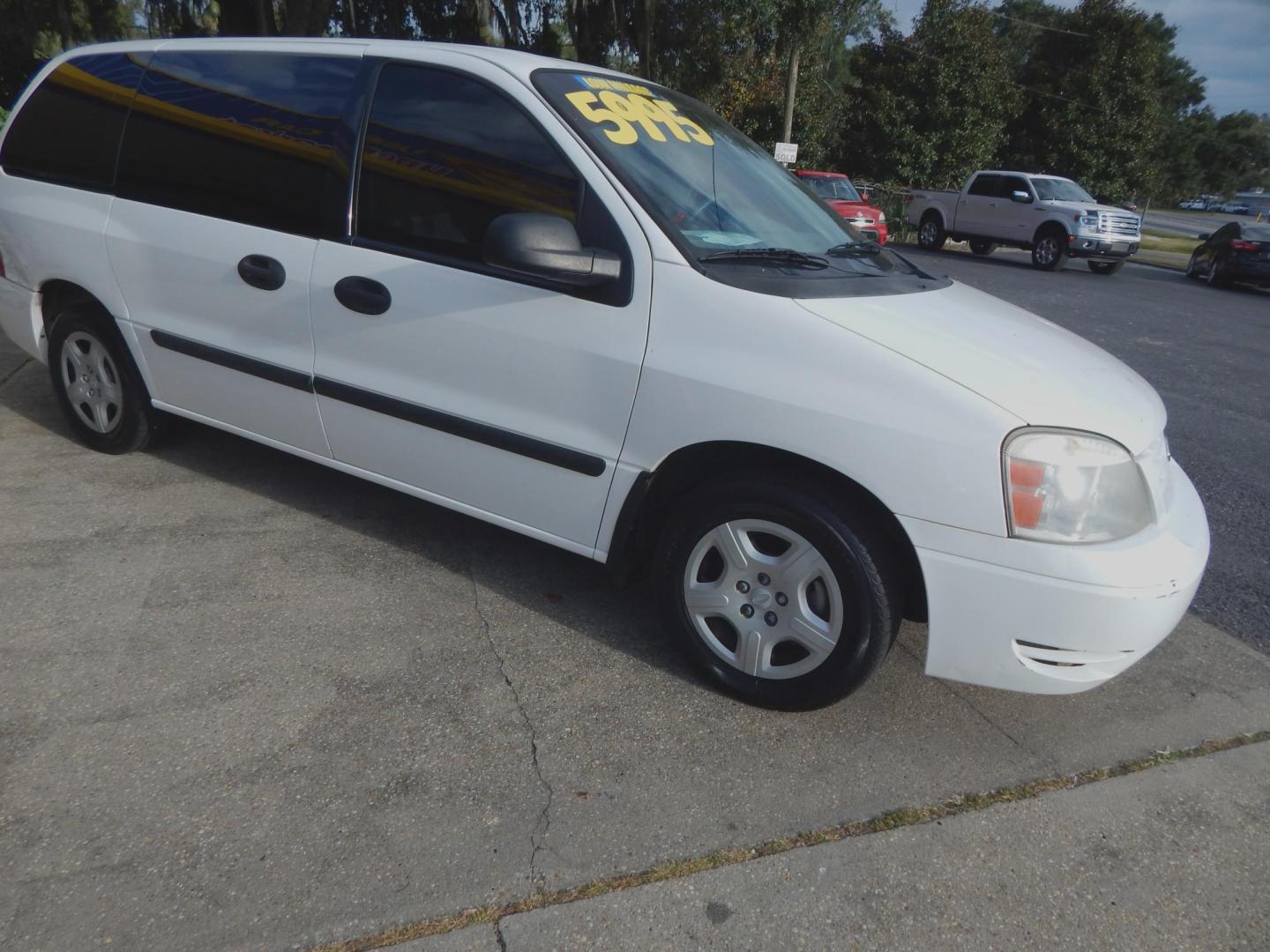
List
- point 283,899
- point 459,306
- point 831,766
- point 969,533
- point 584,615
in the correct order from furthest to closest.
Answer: point 584,615 → point 459,306 → point 831,766 → point 969,533 → point 283,899

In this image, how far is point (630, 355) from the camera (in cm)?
286

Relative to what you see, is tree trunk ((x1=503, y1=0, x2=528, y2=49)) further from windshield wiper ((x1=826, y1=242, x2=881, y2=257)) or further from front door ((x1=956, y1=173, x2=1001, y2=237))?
windshield wiper ((x1=826, y1=242, x2=881, y2=257))

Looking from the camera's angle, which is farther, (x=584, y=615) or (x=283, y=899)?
(x=584, y=615)

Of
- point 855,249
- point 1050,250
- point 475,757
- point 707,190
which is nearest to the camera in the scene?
point 475,757

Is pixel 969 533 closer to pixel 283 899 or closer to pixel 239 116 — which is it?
pixel 283 899

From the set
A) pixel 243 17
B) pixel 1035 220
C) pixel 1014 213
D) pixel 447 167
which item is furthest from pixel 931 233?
pixel 447 167

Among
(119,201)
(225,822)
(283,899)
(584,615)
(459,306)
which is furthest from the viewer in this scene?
(119,201)

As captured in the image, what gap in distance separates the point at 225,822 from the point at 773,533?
62.0 inches

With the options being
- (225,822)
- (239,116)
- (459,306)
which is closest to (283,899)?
(225,822)

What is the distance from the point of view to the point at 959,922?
2.20 m

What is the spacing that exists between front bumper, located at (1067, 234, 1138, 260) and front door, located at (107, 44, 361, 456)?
705 inches

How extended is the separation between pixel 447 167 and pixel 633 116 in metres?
0.64

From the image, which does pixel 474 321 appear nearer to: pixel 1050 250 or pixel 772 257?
pixel 772 257

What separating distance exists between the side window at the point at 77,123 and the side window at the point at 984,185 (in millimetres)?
19613
